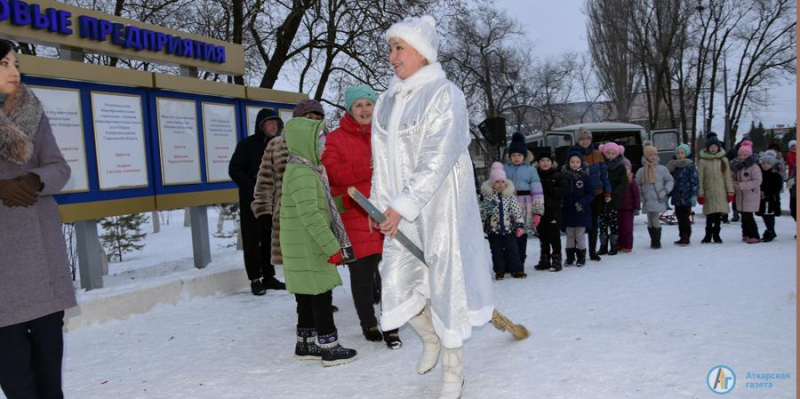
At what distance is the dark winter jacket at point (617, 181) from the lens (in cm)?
846

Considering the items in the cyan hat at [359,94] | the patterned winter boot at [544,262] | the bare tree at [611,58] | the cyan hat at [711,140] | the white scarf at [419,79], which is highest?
the bare tree at [611,58]

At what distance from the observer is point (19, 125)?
2.70m

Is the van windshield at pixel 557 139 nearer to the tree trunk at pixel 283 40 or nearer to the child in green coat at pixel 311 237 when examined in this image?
the tree trunk at pixel 283 40

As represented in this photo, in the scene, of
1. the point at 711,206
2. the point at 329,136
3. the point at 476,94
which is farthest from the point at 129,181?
the point at 476,94

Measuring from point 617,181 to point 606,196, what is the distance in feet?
1.92

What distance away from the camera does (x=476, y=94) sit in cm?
3372

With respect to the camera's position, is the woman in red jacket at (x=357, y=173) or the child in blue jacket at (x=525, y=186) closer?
the woman in red jacket at (x=357, y=173)

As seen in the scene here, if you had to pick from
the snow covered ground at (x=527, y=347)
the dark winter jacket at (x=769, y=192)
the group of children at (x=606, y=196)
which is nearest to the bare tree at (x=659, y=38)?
the group of children at (x=606, y=196)

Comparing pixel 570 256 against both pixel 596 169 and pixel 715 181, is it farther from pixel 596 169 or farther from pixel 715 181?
pixel 715 181

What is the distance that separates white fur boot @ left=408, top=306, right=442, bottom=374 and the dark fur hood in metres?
2.03

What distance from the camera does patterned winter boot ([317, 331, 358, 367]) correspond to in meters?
3.94

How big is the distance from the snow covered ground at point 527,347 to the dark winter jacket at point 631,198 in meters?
2.45

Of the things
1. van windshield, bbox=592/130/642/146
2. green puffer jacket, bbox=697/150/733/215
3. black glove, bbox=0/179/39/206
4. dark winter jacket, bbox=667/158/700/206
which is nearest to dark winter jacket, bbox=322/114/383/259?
black glove, bbox=0/179/39/206

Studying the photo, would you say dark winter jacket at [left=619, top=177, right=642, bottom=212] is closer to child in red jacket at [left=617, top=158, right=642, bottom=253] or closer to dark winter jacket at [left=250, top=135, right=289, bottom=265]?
child in red jacket at [left=617, top=158, right=642, bottom=253]
